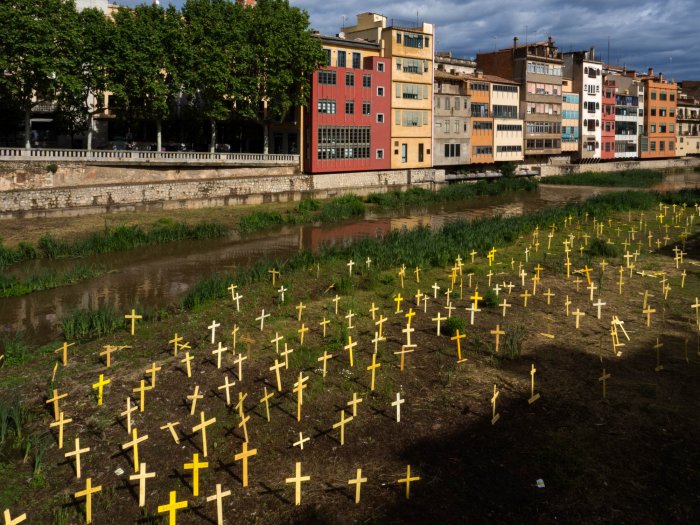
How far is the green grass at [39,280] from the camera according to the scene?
23703 millimetres

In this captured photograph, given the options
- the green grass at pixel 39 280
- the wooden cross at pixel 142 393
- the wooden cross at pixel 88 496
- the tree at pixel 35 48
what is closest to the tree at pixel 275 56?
the tree at pixel 35 48

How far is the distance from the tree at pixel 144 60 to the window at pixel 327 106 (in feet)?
41.9

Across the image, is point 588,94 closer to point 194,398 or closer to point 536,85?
point 536,85

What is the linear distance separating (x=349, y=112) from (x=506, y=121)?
25831 mm

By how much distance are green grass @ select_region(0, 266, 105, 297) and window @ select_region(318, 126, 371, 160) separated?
3131cm

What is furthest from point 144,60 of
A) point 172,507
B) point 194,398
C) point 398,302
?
point 172,507

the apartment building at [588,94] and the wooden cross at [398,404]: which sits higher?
the apartment building at [588,94]

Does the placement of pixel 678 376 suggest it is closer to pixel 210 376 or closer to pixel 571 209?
pixel 210 376

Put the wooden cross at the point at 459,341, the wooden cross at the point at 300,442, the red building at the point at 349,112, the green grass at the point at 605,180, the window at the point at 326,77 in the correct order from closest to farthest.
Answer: the wooden cross at the point at 300,442, the wooden cross at the point at 459,341, the window at the point at 326,77, the red building at the point at 349,112, the green grass at the point at 605,180

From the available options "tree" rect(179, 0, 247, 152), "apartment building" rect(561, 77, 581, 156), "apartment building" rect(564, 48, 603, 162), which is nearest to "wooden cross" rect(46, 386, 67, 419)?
"tree" rect(179, 0, 247, 152)

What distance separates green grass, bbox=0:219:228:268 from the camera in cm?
2952

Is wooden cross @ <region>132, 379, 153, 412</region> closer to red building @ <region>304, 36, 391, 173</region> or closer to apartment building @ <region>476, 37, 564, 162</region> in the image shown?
red building @ <region>304, 36, 391, 173</region>

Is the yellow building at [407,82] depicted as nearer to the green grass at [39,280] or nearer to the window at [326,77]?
the window at [326,77]

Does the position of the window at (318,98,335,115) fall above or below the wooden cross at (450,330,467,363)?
above
